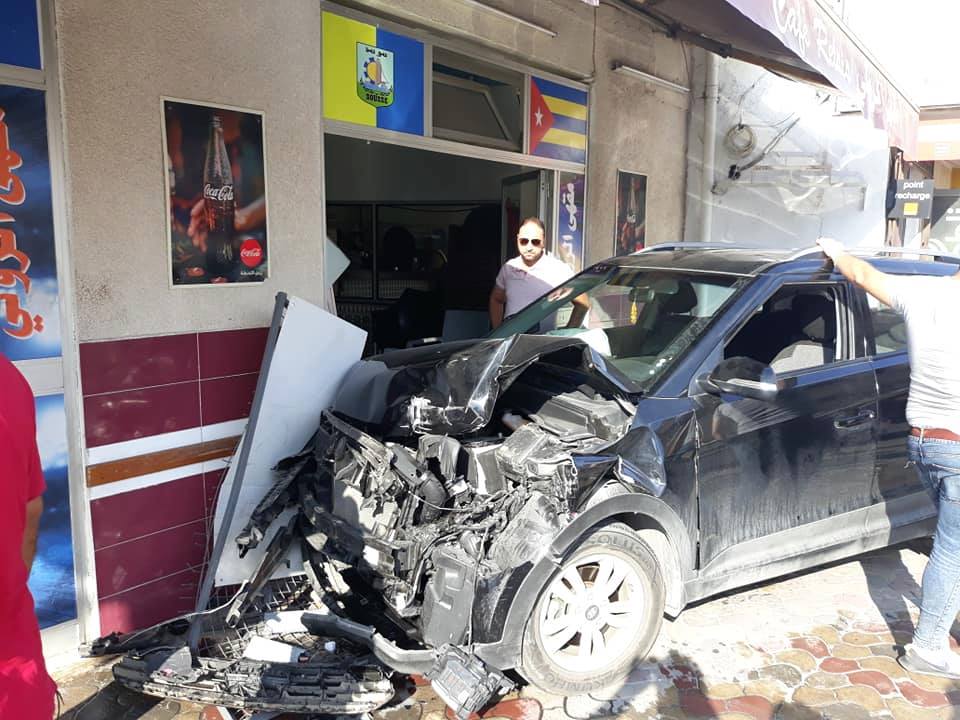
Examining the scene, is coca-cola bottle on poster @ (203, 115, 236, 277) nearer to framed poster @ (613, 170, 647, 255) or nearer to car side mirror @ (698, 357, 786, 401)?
car side mirror @ (698, 357, 786, 401)

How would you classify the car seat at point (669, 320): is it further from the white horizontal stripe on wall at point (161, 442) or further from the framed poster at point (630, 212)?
the framed poster at point (630, 212)

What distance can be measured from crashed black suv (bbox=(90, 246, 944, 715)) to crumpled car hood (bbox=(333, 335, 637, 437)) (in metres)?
0.01

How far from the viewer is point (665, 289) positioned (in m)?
4.04

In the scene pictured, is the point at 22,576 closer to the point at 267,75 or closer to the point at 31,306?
the point at 31,306

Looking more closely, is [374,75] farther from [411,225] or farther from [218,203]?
[411,225]

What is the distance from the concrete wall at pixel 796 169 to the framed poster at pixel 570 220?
2.80 metres

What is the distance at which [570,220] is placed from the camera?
23.5 ft

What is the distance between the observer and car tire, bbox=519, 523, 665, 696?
3.01 metres

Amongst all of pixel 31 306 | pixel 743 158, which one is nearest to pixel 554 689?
pixel 31 306

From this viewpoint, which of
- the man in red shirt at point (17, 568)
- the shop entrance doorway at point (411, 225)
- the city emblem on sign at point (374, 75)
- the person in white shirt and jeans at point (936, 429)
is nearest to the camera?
the man in red shirt at point (17, 568)

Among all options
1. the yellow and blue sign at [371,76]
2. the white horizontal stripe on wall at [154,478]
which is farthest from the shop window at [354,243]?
the white horizontal stripe on wall at [154,478]

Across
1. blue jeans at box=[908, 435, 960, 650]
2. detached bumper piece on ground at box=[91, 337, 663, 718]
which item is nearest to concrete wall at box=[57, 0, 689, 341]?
detached bumper piece on ground at box=[91, 337, 663, 718]

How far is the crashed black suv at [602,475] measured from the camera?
2.90m

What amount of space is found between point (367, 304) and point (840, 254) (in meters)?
6.20
